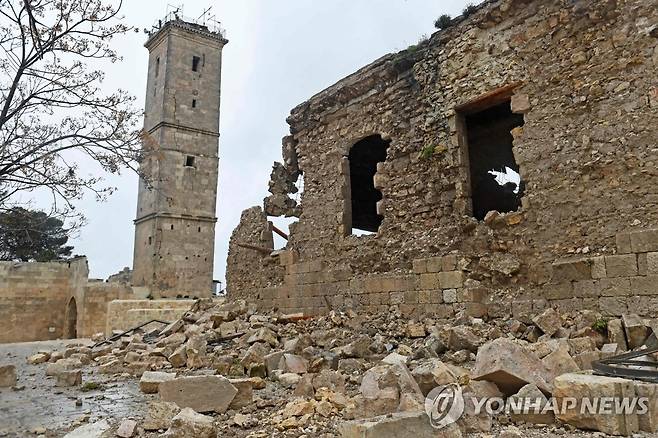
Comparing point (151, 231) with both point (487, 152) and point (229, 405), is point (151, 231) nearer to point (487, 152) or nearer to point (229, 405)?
point (487, 152)

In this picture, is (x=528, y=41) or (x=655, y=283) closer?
(x=655, y=283)

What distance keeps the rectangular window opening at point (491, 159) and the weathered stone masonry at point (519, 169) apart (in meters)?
1.76

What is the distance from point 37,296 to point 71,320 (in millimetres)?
1662

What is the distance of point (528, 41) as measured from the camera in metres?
6.75

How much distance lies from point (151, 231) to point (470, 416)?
75.2ft

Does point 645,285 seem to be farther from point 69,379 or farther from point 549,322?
point 69,379

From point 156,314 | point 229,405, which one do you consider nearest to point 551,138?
point 229,405

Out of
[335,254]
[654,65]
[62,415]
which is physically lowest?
[62,415]

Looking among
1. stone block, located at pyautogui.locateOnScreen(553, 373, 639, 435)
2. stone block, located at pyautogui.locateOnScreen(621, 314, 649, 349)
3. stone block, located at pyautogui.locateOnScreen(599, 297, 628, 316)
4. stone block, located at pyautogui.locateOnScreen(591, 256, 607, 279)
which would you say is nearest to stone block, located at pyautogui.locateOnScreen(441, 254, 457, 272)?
stone block, located at pyautogui.locateOnScreen(591, 256, 607, 279)

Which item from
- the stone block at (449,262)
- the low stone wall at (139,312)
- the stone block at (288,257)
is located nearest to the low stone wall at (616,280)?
the stone block at (449,262)

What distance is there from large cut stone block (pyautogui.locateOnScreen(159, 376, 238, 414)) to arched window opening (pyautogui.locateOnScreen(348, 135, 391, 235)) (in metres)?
6.97

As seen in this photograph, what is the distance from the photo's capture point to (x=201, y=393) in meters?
4.15

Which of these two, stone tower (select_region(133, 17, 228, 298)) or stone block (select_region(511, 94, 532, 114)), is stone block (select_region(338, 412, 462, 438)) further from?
stone tower (select_region(133, 17, 228, 298))

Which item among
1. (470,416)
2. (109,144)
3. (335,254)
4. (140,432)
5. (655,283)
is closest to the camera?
(470,416)
